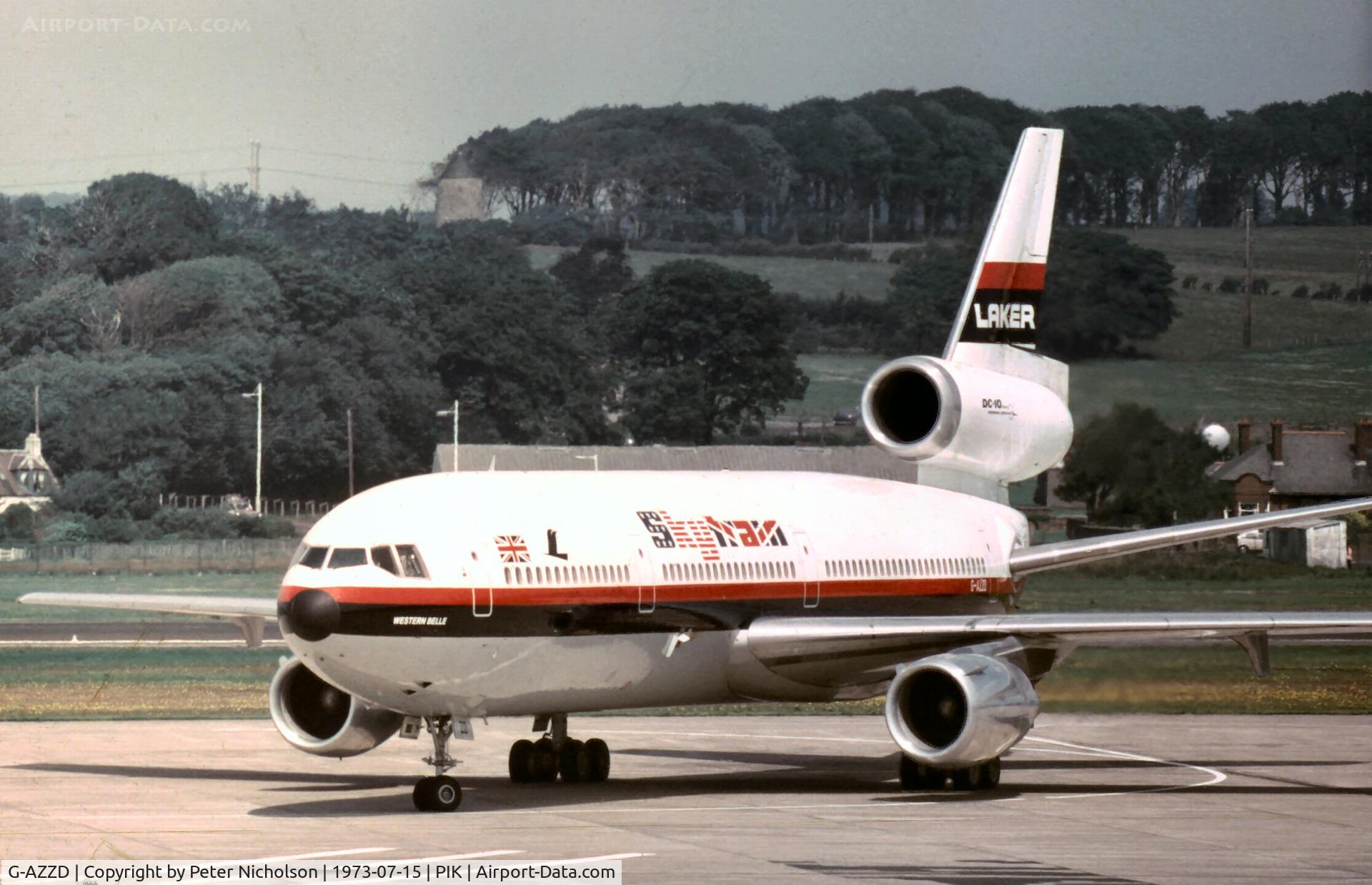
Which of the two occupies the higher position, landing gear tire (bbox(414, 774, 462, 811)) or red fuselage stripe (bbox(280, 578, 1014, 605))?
red fuselage stripe (bbox(280, 578, 1014, 605))

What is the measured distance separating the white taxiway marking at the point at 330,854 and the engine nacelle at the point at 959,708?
24.3 feet

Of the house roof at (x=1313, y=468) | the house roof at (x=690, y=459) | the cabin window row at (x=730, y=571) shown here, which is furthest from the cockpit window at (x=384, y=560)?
the house roof at (x=1313, y=468)

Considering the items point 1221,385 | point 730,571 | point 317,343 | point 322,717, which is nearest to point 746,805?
point 730,571

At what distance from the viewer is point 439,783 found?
2172 cm

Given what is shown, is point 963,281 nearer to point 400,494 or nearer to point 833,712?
point 833,712

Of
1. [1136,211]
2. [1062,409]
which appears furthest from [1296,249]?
[1062,409]

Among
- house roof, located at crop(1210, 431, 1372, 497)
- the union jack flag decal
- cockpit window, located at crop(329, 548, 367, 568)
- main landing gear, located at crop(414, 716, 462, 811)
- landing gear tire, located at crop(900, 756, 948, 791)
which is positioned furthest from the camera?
house roof, located at crop(1210, 431, 1372, 497)

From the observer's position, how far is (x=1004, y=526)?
29.6m

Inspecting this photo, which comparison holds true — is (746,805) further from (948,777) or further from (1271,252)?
(1271,252)

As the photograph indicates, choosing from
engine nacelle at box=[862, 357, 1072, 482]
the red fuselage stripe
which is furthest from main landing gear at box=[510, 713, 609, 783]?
engine nacelle at box=[862, 357, 1072, 482]

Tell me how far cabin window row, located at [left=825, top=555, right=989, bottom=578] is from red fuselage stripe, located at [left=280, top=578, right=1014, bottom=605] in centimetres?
7

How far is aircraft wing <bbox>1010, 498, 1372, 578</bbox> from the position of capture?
25891 millimetres

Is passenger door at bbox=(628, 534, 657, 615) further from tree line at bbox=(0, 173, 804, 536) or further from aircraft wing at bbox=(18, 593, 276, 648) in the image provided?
tree line at bbox=(0, 173, 804, 536)

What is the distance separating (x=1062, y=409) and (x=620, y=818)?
1235 cm
